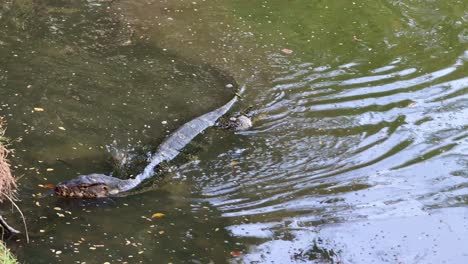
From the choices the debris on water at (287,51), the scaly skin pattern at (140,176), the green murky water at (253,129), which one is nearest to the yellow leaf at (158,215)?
the green murky water at (253,129)

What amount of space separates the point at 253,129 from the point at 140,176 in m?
2.09

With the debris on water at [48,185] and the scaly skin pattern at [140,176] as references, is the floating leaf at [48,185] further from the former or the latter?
the scaly skin pattern at [140,176]

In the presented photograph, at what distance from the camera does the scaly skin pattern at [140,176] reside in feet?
21.9

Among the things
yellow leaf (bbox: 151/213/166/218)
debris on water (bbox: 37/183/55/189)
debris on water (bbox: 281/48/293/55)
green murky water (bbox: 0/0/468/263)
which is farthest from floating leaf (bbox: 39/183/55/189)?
debris on water (bbox: 281/48/293/55)

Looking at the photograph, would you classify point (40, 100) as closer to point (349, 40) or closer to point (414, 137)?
point (414, 137)

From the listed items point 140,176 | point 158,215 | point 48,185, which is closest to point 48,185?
point 48,185

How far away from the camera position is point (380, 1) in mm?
14531

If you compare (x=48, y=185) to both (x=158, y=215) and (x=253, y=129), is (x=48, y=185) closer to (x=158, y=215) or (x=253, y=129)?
(x=158, y=215)

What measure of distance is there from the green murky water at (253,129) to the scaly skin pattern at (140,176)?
4.9 inches

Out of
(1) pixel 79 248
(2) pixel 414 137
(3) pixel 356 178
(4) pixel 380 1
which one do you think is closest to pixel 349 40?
(4) pixel 380 1

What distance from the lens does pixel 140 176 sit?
7332mm

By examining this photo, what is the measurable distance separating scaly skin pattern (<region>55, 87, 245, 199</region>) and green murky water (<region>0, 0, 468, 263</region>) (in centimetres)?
12

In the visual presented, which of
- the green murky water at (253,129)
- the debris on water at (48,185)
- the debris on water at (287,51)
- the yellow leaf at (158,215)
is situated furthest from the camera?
the debris on water at (287,51)

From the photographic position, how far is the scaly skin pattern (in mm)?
6680
